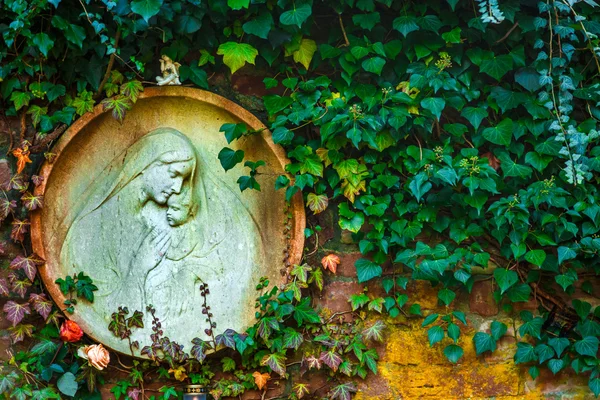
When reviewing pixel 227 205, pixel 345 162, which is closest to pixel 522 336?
pixel 345 162

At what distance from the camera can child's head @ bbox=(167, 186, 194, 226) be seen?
3113 millimetres

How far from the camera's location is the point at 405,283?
315 centimetres

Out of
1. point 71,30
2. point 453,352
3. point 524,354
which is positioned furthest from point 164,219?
point 524,354

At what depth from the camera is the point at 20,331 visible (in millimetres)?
2980

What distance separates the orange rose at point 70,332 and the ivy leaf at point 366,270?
1.11 meters

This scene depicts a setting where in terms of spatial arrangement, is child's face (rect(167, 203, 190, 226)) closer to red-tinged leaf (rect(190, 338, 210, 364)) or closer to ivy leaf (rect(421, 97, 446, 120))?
red-tinged leaf (rect(190, 338, 210, 364))

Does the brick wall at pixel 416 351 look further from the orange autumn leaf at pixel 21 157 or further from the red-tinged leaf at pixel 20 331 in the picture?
the red-tinged leaf at pixel 20 331

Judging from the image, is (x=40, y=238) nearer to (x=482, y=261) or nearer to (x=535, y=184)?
(x=482, y=261)

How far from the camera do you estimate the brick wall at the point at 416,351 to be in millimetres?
3180

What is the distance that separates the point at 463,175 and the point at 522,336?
0.72 meters

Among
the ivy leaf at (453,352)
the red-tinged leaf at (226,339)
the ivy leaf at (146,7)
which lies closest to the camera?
the ivy leaf at (146,7)

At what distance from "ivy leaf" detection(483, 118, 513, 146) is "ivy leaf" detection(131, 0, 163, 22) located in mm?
1388

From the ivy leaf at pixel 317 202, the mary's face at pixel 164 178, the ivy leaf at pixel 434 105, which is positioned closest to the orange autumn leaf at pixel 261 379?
the ivy leaf at pixel 317 202

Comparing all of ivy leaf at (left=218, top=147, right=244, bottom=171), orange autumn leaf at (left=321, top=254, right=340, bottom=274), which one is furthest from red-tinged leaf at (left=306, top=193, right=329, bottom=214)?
ivy leaf at (left=218, top=147, right=244, bottom=171)
